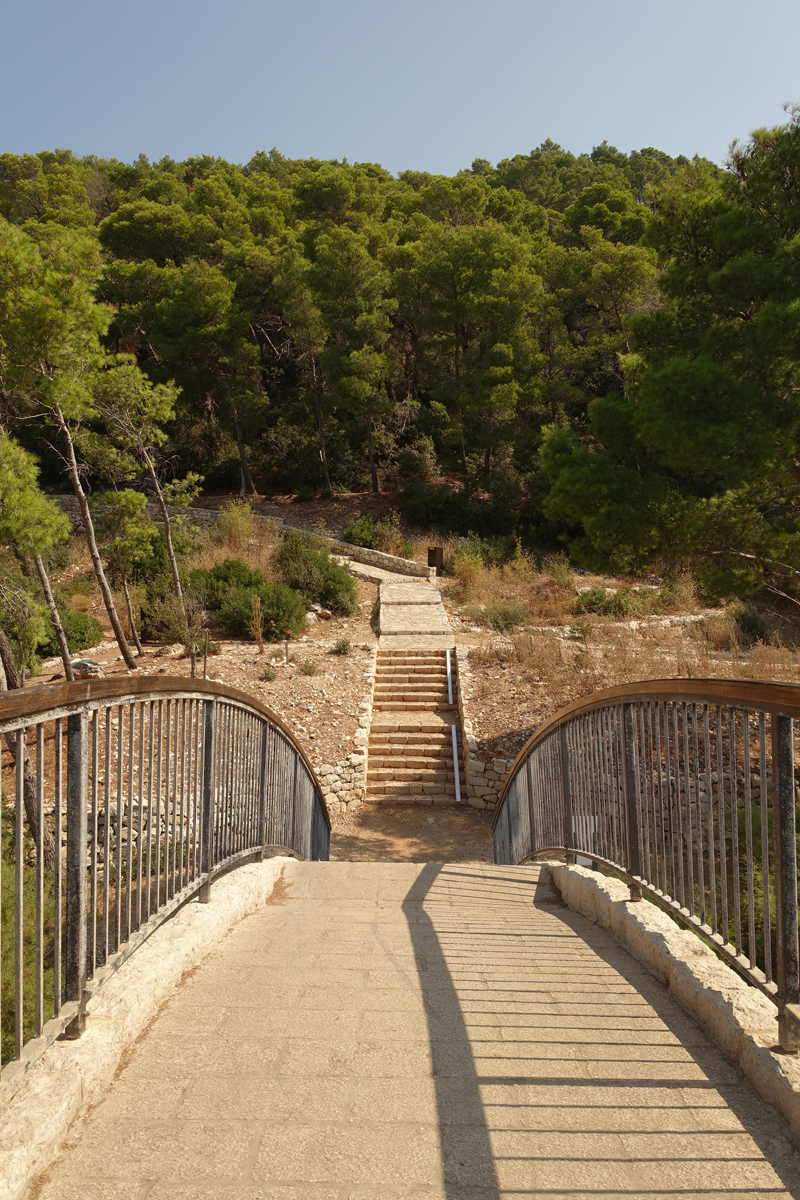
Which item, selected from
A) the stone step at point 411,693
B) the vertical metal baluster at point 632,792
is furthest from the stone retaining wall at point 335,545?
the vertical metal baluster at point 632,792

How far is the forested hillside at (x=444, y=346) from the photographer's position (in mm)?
8703

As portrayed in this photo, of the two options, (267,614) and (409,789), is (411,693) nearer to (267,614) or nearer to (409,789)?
(409,789)

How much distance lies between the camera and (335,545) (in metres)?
23.2

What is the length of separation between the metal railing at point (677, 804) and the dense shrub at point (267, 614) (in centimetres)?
926

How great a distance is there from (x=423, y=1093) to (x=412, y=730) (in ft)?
34.0

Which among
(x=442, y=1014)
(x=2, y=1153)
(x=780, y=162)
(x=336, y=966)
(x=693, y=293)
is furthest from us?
(x=693, y=293)

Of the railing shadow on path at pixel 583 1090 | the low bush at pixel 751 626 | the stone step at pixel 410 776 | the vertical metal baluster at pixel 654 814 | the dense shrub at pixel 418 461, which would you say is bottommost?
the stone step at pixel 410 776

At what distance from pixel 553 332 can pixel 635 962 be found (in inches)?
1071

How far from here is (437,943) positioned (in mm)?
3445

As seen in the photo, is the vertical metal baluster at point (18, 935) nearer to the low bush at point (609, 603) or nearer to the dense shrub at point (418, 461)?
the low bush at point (609, 603)

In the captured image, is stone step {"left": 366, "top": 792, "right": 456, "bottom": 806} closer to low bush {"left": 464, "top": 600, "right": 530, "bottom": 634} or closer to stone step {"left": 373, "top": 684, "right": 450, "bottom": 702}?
stone step {"left": 373, "top": 684, "right": 450, "bottom": 702}

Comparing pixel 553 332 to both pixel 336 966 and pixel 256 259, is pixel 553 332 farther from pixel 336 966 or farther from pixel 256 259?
pixel 336 966

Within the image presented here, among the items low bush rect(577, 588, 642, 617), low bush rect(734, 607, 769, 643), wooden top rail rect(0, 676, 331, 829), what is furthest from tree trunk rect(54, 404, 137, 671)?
low bush rect(734, 607, 769, 643)

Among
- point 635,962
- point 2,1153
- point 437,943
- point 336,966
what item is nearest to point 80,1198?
point 2,1153
